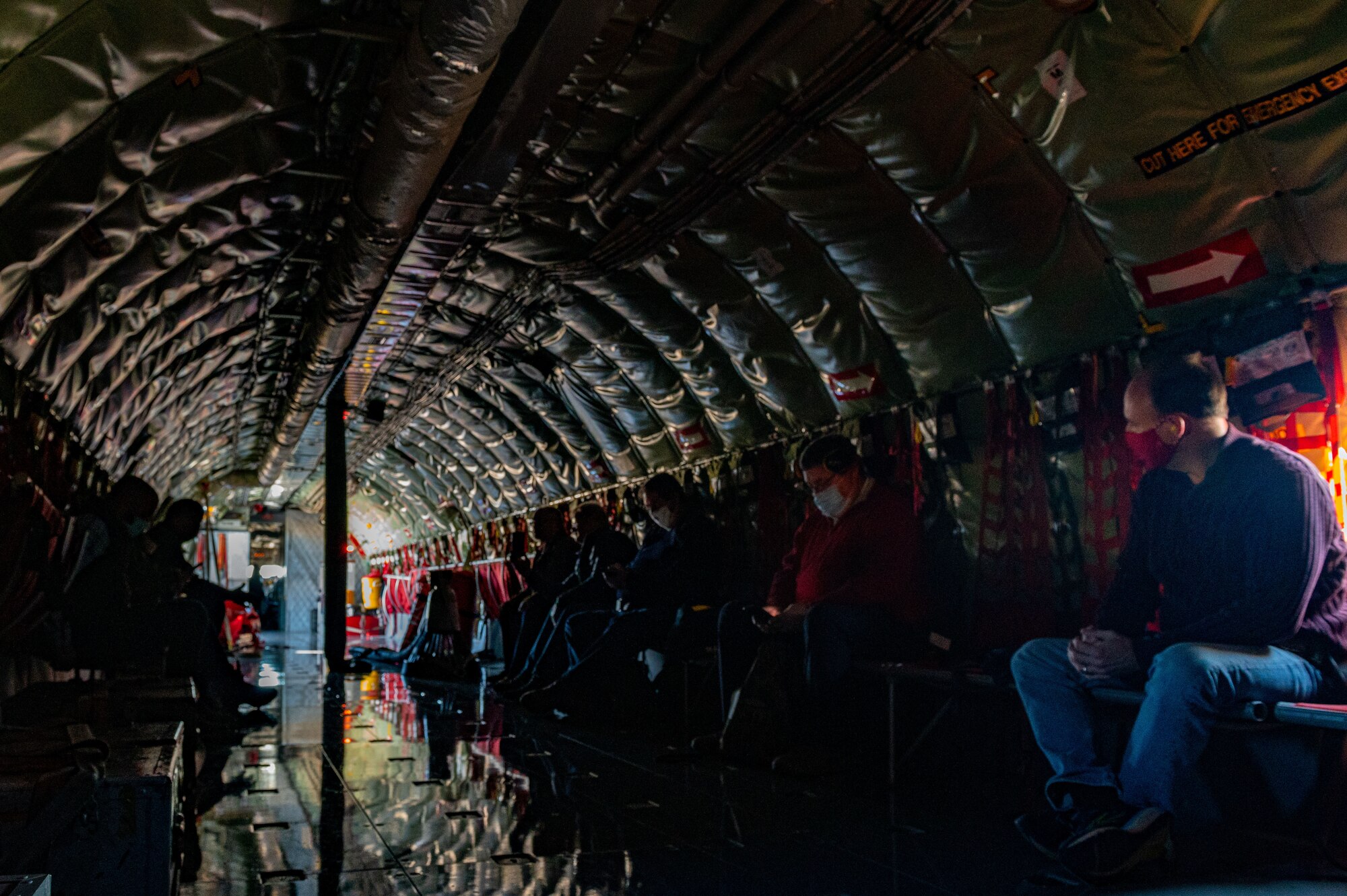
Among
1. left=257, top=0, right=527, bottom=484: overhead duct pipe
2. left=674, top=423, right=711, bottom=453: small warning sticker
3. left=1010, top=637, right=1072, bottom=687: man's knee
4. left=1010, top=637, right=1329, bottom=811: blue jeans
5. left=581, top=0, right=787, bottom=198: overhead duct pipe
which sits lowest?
left=1010, top=637, right=1329, bottom=811: blue jeans

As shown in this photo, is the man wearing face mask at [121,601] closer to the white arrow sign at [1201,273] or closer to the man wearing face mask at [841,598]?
the man wearing face mask at [841,598]

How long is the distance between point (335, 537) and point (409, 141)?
9685mm

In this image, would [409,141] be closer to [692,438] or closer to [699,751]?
[699,751]

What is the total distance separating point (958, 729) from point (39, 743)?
437cm

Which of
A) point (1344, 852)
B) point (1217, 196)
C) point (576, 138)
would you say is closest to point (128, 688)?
point (576, 138)

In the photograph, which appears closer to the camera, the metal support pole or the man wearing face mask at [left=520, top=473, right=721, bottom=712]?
the man wearing face mask at [left=520, top=473, right=721, bottom=712]

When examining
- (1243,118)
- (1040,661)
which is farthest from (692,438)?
(1243,118)

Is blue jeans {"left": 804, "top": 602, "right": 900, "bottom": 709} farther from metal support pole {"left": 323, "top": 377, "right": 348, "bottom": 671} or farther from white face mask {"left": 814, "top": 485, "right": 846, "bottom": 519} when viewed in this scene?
metal support pole {"left": 323, "top": 377, "right": 348, "bottom": 671}

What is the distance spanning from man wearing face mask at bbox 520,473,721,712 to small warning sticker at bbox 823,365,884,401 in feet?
4.76

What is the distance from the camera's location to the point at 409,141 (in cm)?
556

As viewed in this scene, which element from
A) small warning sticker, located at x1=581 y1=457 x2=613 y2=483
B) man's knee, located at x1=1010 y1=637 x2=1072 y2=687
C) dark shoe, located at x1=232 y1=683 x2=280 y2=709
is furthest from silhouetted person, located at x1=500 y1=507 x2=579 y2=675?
man's knee, located at x1=1010 y1=637 x2=1072 y2=687

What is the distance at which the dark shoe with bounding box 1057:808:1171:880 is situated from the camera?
362 centimetres

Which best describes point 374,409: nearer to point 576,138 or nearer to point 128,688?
point 576,138

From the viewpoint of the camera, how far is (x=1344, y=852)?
12.6ft
